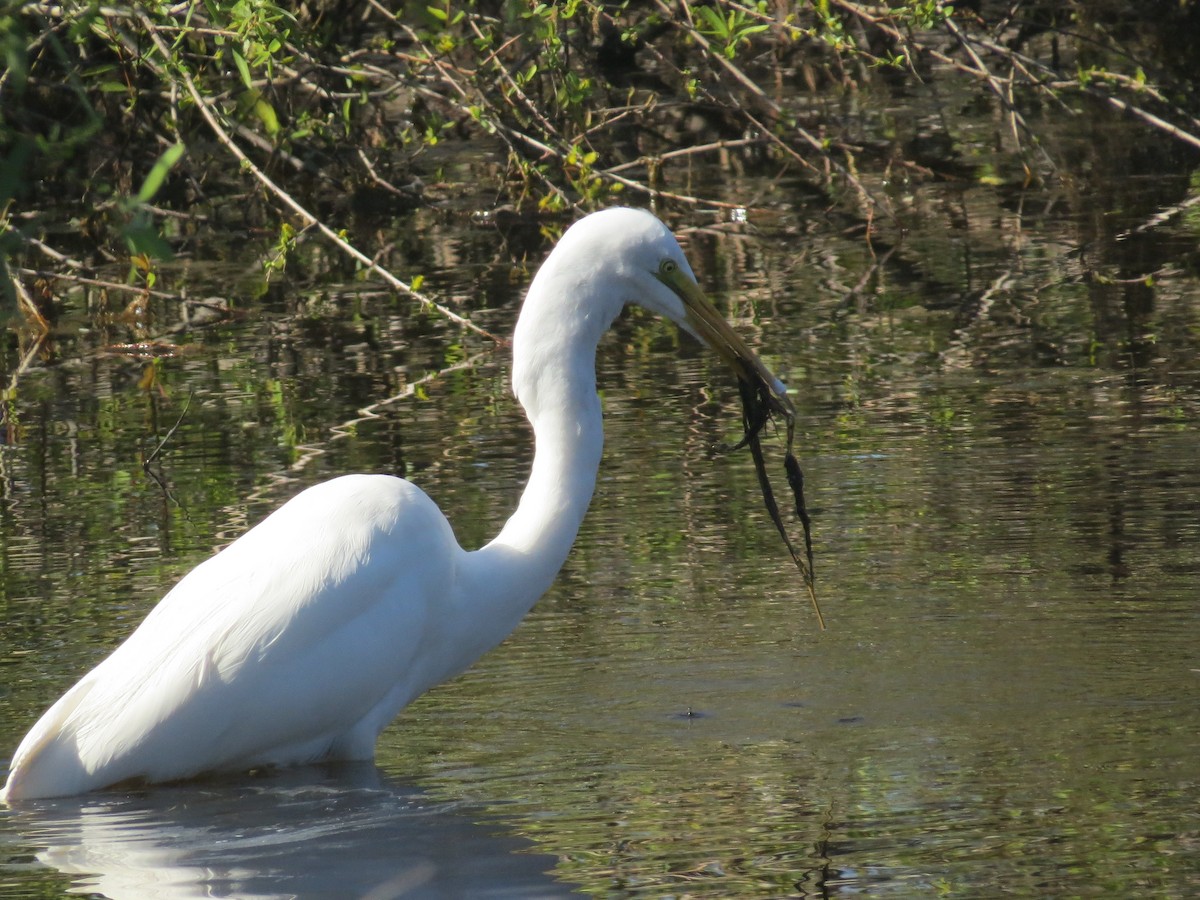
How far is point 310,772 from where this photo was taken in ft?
18.8

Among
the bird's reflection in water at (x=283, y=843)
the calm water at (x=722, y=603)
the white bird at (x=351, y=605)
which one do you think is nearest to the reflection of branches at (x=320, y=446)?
the calm water at (x=722, y=603)

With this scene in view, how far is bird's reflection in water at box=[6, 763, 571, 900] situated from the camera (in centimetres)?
466

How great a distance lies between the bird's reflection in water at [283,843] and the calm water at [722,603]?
0.05 ft

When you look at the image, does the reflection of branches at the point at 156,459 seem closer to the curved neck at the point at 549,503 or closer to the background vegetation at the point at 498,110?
the background vegetation at the point at 498,110

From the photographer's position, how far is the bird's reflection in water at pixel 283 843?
466 cm

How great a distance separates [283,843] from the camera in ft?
16.5

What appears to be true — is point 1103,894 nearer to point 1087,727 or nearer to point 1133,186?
point 1087,727

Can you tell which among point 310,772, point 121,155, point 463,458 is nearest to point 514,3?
point 310,772

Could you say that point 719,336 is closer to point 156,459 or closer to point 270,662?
point 270,662

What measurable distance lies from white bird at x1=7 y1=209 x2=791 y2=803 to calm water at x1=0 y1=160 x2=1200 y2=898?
177 mm

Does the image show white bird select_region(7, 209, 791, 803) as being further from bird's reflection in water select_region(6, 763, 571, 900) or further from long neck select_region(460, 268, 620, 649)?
bird's reflection in water select_region(6, 763, 571, 900)

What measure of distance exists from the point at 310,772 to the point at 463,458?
3.00 m

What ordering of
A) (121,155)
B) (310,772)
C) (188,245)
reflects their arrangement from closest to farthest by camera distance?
(310,772), (121,155), (188,245)

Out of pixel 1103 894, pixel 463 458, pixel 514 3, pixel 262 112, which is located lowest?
pixel 1103 894
